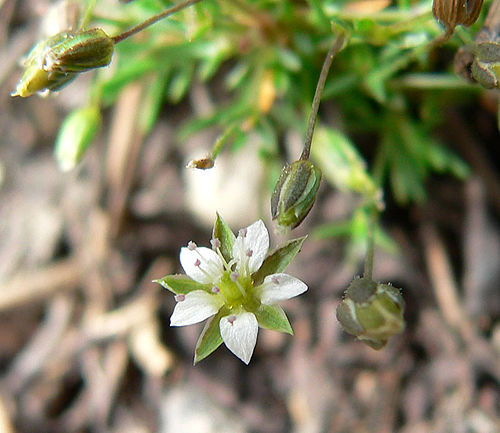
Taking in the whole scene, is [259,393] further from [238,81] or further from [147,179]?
[238,81]

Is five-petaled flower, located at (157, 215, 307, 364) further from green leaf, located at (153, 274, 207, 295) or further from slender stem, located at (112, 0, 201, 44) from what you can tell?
slender stem, located at (112, 0, 201, 44)

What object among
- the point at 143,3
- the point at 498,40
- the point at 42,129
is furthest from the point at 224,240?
the point at 42,129

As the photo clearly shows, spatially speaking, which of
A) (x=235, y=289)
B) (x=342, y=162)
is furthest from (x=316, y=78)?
(x=235, y=289)

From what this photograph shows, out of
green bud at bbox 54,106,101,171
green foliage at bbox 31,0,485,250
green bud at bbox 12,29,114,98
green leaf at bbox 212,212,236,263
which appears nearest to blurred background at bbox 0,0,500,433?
green foliage at bbox 31,0,485,250

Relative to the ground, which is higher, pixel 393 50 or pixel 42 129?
pixel 393 50

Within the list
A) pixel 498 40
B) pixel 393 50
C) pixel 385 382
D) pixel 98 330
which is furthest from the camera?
pixel 98 330

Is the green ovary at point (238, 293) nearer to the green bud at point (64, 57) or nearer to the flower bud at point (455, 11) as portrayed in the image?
the green bud at point (64, 57)
